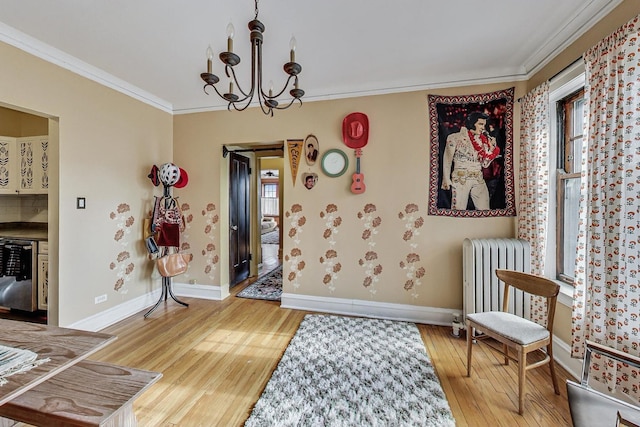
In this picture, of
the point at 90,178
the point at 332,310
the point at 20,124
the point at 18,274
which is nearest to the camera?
the point at 90,178

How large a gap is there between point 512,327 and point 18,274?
15.8ft

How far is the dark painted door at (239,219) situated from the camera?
3988 mm

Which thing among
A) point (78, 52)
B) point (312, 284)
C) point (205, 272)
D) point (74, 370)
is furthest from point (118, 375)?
point (78, 52)

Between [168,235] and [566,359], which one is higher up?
[168,235]

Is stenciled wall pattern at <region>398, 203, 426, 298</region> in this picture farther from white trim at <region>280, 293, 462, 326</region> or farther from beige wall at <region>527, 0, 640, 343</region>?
beige wall at <region>527, 0, 640, 343</region>

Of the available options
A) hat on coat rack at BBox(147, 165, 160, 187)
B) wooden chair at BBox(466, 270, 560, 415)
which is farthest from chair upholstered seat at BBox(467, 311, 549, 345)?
hat on coat rack at BBox(147, 165, 160, 187)

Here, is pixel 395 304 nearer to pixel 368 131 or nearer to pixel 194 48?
pixel 368 131

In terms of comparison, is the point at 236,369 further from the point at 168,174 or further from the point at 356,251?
the point at 168,174

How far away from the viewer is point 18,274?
2.96 meters

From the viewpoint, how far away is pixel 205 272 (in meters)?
3.70

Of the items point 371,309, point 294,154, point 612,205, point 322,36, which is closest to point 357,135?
point 294,154

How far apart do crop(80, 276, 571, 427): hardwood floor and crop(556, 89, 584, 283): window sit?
0.96m

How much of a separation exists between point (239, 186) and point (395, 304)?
287 centimetres

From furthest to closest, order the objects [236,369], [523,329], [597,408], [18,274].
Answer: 1. [18,274]
2. [236,369]
3. [523,329]
4. [597,408]
